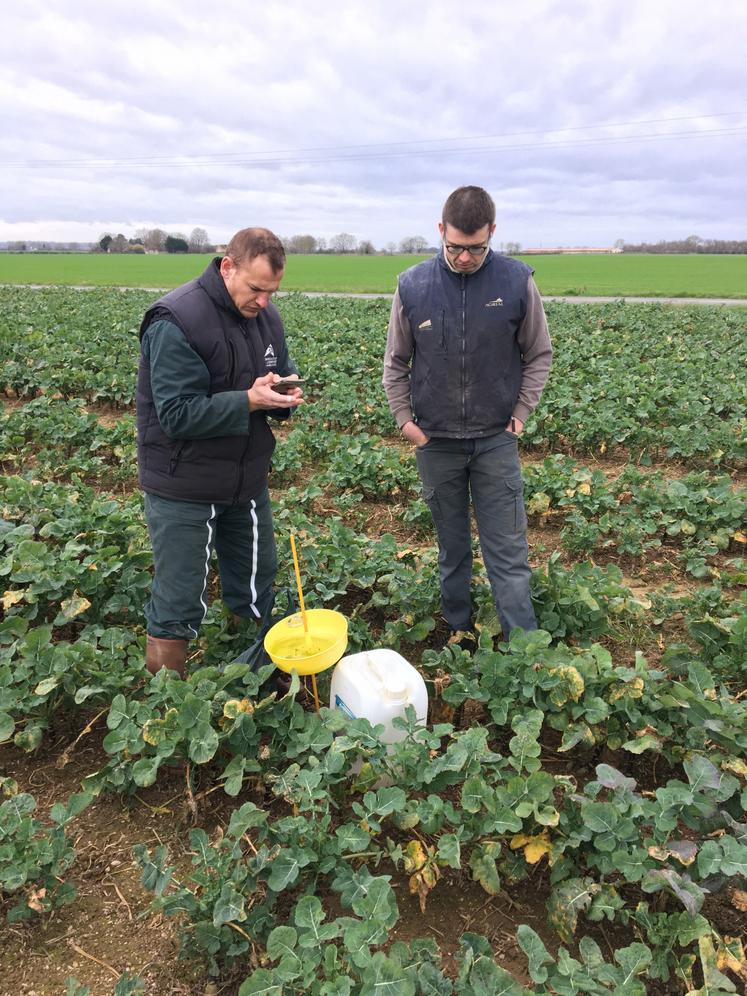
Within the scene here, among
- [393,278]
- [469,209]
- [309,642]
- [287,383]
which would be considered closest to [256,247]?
[287,383]

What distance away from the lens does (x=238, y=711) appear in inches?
96.7

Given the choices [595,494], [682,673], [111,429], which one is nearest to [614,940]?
[682,673]

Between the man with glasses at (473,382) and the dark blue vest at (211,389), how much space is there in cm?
67

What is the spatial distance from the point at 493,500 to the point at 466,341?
719 mm

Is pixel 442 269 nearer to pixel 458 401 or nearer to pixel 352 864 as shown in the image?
pixel 458 401

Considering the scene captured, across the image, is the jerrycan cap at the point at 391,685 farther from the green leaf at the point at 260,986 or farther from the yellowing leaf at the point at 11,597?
the yellowing leaf at the point at 11,597

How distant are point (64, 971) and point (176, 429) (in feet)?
5.54

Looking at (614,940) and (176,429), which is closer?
(614,940)

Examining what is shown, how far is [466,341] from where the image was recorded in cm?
289

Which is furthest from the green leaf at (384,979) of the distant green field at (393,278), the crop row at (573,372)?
the distant green field at (393,278)

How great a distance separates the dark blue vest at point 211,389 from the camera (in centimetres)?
247

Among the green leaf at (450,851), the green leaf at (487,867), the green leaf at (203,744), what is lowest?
the green leaf at (487,867)

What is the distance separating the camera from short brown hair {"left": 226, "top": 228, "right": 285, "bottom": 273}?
7.90ft

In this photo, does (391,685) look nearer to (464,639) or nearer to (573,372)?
(464,639)
